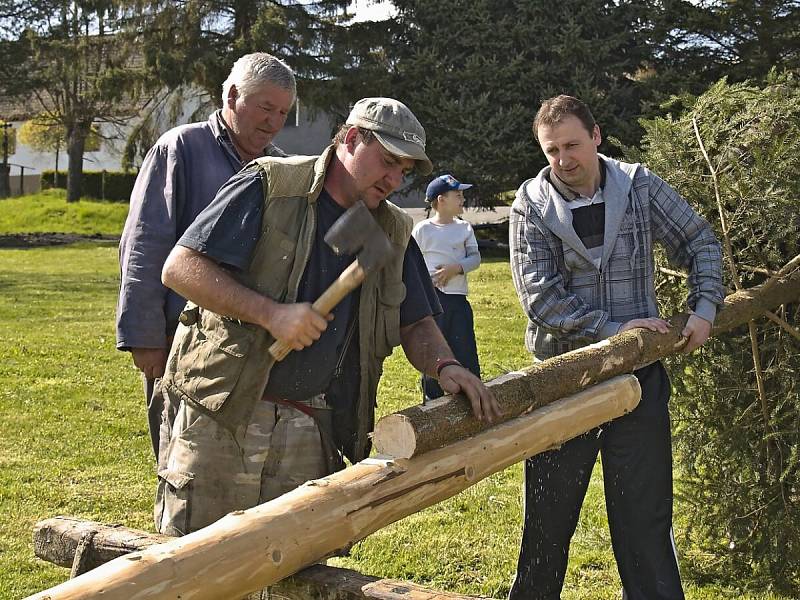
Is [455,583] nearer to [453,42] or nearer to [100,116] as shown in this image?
[453,42]

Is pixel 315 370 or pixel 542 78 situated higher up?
pixel 542 78

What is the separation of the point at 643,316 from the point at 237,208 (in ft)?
6.40

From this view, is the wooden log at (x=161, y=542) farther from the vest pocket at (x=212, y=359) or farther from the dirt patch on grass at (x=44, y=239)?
the dirt patch on grass at (x=44, y=239)

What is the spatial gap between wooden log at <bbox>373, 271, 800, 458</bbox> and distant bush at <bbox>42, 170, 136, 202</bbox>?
29160mm

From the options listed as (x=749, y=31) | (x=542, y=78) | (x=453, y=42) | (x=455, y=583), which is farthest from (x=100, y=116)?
(x=455, y=583)

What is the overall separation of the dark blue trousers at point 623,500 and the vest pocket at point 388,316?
3.77 feet

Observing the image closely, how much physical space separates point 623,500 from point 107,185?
30.5 m

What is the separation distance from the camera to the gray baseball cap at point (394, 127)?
2893mm

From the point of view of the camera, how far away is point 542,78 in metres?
21.9

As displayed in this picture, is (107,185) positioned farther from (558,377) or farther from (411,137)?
(411,137)

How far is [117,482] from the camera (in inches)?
245

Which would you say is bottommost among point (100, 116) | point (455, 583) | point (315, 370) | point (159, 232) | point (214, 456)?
point (455, 583)

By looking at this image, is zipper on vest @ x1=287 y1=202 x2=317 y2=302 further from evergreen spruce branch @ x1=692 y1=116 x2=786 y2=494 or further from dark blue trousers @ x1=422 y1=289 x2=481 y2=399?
dark blue trousers @ x1=422 y1=289 x2=481 y2=399

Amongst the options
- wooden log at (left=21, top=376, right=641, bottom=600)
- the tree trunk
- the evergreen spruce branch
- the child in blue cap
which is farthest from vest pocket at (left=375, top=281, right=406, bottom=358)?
the tree trunk
